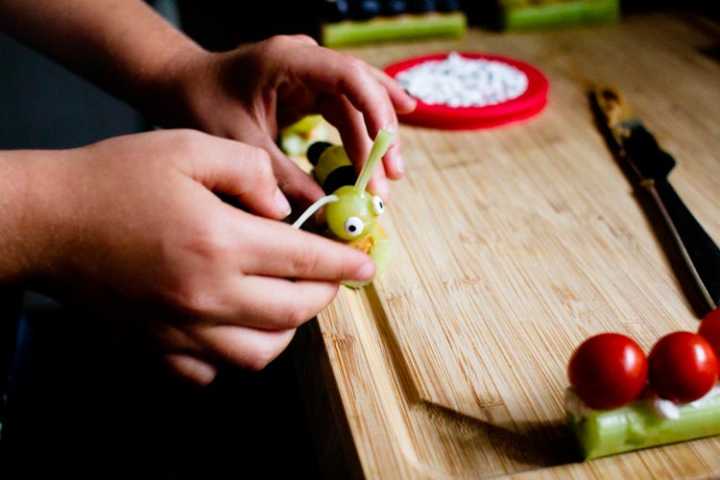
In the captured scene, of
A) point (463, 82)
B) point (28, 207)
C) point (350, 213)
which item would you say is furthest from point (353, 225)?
point (463, 82)

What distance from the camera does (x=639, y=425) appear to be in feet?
1.47

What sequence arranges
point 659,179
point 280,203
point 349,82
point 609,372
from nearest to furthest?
point 609,372, point 280,203, point 349,82, point 659,179

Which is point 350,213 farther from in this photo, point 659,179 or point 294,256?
point 659,179

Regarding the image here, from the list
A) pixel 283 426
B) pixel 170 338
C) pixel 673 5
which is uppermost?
pixel 170 338

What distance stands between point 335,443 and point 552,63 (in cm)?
80

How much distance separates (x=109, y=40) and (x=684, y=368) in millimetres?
Result: 684

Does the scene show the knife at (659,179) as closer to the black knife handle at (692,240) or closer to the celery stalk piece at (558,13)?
the black knife handle at (692,240)

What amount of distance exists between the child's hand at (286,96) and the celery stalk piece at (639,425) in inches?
11.7

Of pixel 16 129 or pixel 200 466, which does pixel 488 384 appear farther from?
pixel 16 129

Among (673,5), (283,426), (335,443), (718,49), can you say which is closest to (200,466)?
(283,426)

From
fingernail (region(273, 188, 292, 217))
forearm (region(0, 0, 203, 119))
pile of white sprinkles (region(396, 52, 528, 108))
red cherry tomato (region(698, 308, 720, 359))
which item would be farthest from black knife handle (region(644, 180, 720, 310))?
forearm (region(0, 0, 203, 119))

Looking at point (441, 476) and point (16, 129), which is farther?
point (16, 129)

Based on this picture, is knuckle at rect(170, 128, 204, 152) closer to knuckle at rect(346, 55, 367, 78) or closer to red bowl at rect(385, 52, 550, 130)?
knuckle at rect(346, 55, 367, 78)

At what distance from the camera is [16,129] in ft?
4.64
